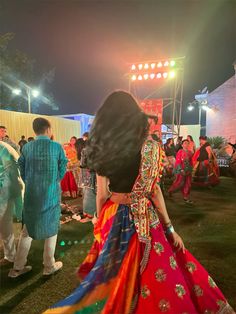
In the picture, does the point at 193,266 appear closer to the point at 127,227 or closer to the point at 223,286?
the point at 127,227

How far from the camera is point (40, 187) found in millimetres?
3316

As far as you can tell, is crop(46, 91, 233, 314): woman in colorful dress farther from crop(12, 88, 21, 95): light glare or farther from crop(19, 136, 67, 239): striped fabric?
crop(12, 88, 21, 95): light glare

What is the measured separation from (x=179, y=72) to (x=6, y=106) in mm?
20101

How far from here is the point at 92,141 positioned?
2.02 metres

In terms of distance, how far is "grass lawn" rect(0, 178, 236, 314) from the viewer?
3094 mm

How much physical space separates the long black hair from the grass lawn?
3.94 feet

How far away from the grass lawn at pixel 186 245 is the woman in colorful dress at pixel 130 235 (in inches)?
23.8

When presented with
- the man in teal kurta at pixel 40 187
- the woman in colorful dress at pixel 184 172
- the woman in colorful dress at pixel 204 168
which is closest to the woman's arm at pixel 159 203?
the man in teal kurta at pixel 40 187

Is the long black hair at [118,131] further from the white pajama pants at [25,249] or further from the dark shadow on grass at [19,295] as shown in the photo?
the dark shadow on grass at [19,295]

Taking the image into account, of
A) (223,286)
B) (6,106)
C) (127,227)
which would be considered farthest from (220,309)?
(6,106)

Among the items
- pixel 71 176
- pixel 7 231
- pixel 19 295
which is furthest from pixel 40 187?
pixel 71 176

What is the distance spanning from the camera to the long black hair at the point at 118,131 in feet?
6.36

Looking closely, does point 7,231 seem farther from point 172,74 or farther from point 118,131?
point 172,74

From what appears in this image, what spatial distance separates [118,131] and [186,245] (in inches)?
127
